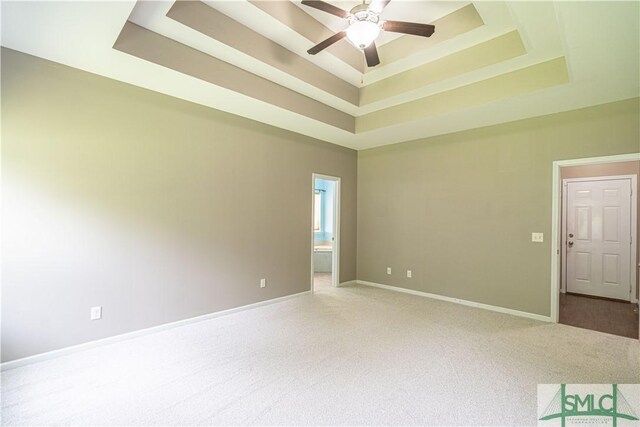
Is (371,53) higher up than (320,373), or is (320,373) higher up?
(371,53)

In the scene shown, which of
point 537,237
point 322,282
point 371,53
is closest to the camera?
point 371,53

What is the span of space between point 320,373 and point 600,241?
17.3 ft

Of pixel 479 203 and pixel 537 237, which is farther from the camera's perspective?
pixel 479 203

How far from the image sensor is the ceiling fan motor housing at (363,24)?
225 cm

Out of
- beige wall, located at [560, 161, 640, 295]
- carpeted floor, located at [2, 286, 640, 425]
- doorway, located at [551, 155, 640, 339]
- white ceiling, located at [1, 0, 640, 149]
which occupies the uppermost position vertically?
white ceiling, located at [1, 0, 640, 149]

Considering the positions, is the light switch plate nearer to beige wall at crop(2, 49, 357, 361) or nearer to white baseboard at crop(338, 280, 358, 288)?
white baseboard at crop(338, 280, 358, 288)

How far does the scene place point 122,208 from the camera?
297 cm

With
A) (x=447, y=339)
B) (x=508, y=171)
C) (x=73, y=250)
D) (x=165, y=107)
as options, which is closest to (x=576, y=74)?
(x=508, y=171)

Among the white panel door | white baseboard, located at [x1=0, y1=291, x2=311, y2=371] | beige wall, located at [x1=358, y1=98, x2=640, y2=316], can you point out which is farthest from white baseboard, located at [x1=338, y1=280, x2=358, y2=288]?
the white panel door

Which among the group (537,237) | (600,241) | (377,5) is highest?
(377,5)

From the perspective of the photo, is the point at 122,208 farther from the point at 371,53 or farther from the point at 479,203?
the point at 479,203

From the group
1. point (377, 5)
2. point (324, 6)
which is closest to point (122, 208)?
point (324, 6)

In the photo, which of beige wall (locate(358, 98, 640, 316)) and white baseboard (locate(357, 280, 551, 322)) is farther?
white baseboard (locate(357, 280, 551, 322))

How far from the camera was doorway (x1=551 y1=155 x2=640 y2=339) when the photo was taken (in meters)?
4.43
